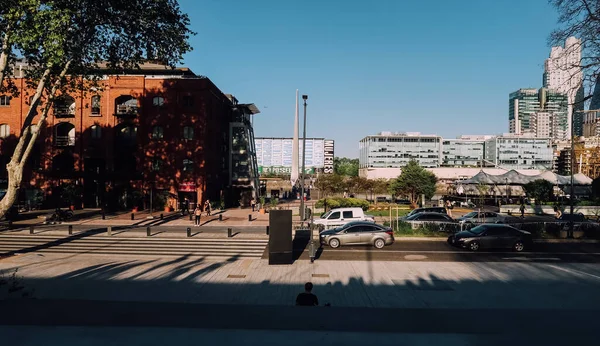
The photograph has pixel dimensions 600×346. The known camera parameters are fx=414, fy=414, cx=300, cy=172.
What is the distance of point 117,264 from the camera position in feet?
64.5

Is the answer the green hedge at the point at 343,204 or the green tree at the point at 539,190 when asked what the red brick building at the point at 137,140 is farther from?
the green tree at the point at 539,190

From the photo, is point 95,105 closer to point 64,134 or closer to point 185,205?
point 64,134

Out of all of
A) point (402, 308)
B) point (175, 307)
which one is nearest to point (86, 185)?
point (175, 307)

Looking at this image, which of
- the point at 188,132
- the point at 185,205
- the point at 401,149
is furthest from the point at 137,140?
the point at 401,149

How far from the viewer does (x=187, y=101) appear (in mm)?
45812

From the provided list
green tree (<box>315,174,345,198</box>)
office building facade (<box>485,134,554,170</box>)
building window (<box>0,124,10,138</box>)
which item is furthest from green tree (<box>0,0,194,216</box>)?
office building facade (<box>485,134,554,170</box>)

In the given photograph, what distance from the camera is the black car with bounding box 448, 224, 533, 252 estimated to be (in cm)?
2286

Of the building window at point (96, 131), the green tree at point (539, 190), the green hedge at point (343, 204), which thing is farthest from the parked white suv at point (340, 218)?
the green tree at point (539, 190)

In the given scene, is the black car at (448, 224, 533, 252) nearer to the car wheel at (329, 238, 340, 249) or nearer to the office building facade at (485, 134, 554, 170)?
the car wheel at (329, 238, 340, 249)

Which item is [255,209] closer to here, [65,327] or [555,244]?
[555,244]

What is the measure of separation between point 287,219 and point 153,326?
9674 millimetres

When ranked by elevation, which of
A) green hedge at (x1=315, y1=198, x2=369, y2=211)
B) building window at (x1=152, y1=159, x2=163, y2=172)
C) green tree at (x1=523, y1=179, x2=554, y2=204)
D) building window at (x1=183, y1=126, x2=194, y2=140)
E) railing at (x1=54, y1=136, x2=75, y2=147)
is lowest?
green hedge at (x1=315, y1=198, x2=369, y2=211)

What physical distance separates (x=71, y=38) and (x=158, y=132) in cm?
2668

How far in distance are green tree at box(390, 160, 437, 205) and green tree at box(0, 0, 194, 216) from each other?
36.8 metres
